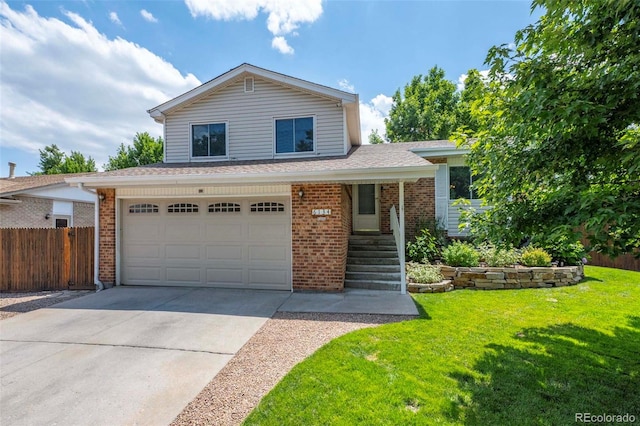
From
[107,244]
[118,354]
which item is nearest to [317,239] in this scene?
[118,354]

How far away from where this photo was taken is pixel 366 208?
11.6 m

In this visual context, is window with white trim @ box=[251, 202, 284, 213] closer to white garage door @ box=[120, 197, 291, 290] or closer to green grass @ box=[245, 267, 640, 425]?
white garage door @ box=[120, 197, 291, 290]

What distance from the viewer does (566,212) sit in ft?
9.24

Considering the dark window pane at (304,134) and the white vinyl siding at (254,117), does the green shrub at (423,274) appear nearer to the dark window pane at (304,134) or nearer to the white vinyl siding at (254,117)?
the white vinyl siding at (254,117)

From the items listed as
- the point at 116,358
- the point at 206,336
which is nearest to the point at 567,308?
the point at 206,336

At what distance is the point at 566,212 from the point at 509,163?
871 millimetres

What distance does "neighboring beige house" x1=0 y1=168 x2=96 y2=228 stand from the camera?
12359 mm

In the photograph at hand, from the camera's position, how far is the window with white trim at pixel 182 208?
26.9ft

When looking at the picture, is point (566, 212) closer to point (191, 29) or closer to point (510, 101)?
point (510, 101)

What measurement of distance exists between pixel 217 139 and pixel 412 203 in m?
7.41

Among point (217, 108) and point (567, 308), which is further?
point (217, 108)

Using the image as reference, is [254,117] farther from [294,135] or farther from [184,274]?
[184,274]

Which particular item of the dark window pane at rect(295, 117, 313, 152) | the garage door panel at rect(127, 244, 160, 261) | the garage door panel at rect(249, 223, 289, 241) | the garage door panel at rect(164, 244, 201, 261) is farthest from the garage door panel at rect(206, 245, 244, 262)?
the dark window pane at rect(295, 117, 313, 152)

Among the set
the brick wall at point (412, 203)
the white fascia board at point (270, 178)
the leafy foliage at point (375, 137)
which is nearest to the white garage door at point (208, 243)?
the white fascia board at point (270, 178)
